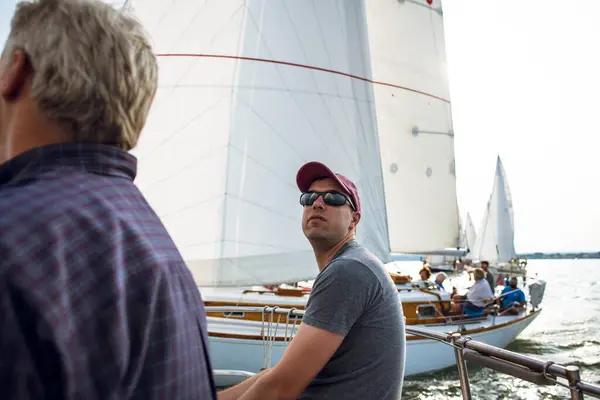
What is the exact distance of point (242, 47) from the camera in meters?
5.12

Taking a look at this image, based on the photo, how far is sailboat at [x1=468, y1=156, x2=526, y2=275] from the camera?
31359 millimetres

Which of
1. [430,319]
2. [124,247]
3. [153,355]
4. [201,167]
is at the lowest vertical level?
[430,319]

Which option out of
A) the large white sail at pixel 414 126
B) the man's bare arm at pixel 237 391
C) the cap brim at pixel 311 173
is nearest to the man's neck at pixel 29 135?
the man's bare arm at pixel 237 391

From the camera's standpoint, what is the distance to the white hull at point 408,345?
20.8 ft

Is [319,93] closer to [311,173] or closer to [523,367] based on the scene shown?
[311,173]

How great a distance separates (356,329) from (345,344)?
2.2 inches

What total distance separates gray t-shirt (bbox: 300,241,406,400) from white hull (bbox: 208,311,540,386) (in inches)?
126

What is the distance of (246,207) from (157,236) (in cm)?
416

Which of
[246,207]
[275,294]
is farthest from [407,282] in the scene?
[246,207]

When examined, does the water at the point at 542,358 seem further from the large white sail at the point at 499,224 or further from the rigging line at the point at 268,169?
the large white sail at the point at 499,224

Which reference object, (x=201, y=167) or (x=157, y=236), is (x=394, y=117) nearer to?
(x=201, y=167)

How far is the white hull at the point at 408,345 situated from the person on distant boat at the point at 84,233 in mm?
4055

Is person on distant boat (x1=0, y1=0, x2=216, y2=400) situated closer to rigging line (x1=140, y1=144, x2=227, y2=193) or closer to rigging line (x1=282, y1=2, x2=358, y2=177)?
rigging line (x1=140, y1=144, x2=227, y2=193)

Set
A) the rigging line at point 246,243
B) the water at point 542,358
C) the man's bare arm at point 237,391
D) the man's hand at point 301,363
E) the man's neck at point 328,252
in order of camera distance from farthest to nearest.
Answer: the water at point 542,358 < the rigging line at point 246,243 < the man's neck at point 328,252 < the man's bare arm at point 237,391 < the man's hand at point 301,363
